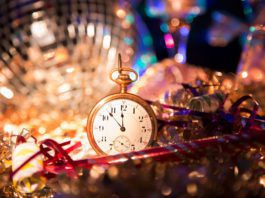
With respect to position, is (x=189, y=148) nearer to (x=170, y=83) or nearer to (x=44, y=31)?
(x=170, y=83)

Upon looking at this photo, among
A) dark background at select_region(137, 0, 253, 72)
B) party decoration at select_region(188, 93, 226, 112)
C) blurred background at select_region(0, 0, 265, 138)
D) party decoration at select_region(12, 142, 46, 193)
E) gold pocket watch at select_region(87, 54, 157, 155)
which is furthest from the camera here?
dark background at select_region(137, 0, 253, 72)

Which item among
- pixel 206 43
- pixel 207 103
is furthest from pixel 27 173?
pixel 206 43

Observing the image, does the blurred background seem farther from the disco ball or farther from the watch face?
the watch face

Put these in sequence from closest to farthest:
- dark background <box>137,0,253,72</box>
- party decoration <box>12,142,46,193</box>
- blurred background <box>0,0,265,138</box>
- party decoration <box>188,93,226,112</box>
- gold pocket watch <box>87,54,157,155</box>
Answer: party decoration <box>12,142,46,193</box> → gold pocket watch <box>87,54,157,155</box> → party decoration <box>188,93,226,112</box> → blurred background <box>0,0,265,138</box> → dark background <box>137,0,253,72</box>

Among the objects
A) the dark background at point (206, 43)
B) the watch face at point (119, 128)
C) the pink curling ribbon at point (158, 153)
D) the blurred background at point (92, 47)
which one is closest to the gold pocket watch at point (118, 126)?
the watch face at point (119, 128)

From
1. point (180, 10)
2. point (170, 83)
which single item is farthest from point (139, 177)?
point (180, 10)

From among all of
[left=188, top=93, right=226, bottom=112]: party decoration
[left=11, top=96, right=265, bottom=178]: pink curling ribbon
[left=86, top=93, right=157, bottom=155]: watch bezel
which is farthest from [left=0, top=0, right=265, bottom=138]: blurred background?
[left=11, top=96, right=265, bottom=178]: pink curling ribbon

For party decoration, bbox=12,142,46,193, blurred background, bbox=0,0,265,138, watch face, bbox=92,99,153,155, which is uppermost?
blurred background, bbox=0,0,265,138

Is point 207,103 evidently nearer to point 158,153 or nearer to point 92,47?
point 158,153
